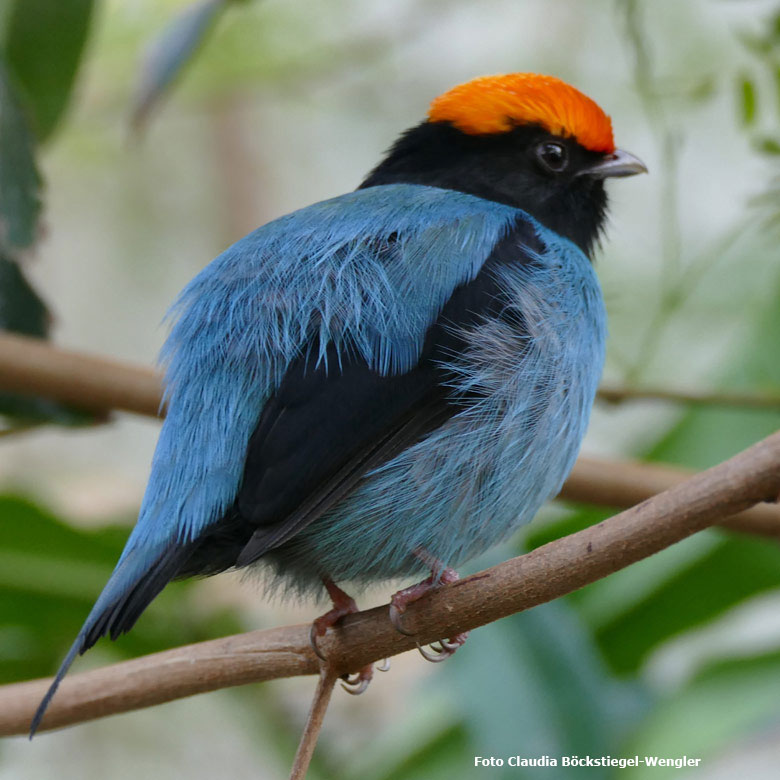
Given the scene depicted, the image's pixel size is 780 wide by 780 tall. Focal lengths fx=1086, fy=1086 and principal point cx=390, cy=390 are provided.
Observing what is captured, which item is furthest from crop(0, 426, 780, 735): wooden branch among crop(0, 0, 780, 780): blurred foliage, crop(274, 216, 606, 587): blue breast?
crop(0, 0, 780, 780): blurred foliage

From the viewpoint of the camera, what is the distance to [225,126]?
888cm

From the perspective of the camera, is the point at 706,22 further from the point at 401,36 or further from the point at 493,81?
the point at 493,81

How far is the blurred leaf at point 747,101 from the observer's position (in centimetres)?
272

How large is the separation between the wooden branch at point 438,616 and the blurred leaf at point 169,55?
5.50 ft

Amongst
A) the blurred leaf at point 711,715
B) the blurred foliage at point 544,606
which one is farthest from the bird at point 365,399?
the blurred leaf at point 711,715

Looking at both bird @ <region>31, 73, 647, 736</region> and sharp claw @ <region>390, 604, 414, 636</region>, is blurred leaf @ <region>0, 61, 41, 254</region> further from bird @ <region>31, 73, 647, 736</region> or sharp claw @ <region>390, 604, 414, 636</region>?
sharp claw @ <region>390, 604, 414, 636</region>

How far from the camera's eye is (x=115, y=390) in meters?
2.91

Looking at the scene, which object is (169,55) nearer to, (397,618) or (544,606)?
(397,618)

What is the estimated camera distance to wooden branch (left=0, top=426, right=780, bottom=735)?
4.94 feet

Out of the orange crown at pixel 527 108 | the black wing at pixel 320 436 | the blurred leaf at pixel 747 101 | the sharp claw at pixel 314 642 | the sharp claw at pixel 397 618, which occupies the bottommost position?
the sharp claw at pixel 314 642

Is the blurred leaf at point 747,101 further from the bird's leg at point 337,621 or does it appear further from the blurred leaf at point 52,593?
the blurred leaf at point 52,593

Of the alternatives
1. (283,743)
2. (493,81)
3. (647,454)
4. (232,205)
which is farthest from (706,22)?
(283,743)

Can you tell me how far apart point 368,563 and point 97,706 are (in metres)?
0.61

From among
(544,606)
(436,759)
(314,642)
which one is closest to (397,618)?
(314,642)
